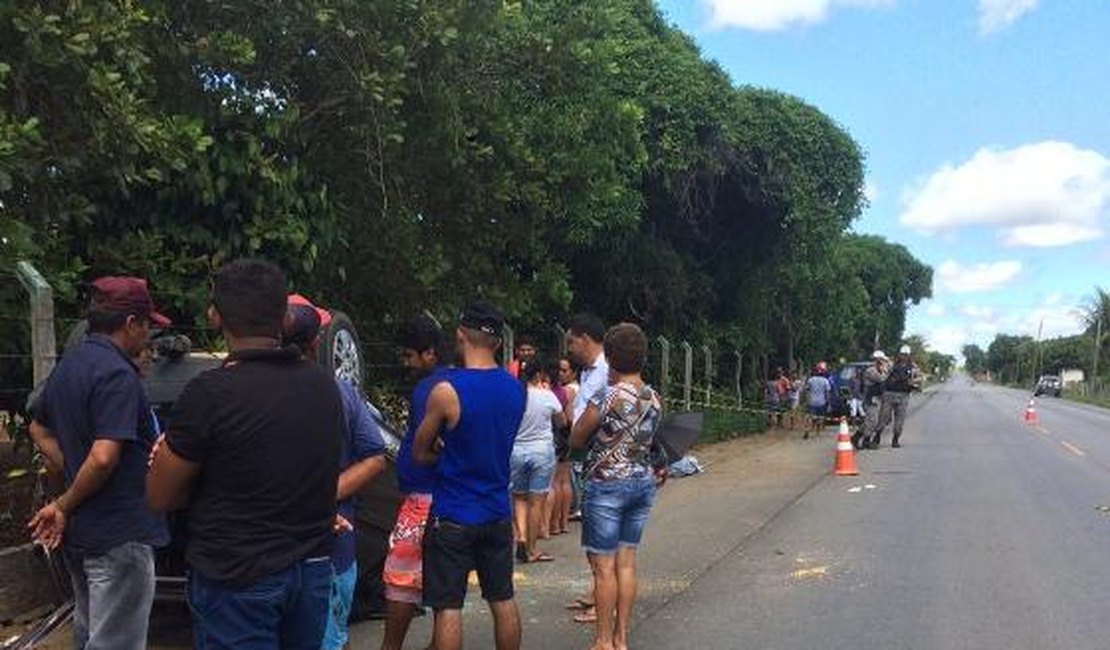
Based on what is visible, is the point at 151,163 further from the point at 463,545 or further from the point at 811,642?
the point at 811,642

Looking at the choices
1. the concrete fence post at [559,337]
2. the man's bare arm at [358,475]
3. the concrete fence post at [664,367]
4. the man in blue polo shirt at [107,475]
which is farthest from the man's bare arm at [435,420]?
the concrete fence post at [664,367]

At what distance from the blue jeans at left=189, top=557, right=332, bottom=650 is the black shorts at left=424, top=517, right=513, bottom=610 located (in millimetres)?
1531

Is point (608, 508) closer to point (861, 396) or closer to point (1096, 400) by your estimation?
point (861, 396)

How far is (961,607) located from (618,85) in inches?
487

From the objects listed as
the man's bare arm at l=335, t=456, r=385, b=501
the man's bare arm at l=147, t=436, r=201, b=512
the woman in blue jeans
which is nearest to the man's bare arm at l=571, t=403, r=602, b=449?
the woman in blue jeans

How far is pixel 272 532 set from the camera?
3.03 meters

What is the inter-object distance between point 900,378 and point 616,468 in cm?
1548

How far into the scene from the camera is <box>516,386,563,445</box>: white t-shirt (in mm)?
8414

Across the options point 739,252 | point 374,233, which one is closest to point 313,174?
point 374,233

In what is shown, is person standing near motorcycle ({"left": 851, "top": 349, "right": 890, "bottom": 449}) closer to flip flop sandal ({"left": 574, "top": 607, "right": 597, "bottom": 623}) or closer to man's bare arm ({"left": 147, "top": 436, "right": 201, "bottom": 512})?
flip flop sandal ({"left": 574, "top": 607, "right": 597, "bottom": 623})

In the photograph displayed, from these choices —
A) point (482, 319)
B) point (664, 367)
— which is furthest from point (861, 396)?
point (482, 319)

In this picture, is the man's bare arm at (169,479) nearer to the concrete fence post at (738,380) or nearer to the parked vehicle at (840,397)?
the concrete fence post at (738,380)

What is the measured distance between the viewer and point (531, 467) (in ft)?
27.6

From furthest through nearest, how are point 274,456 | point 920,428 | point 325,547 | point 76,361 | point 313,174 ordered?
point 920,428 → point 313,174 → point 76,361 → point 325,547 → point 274,456
